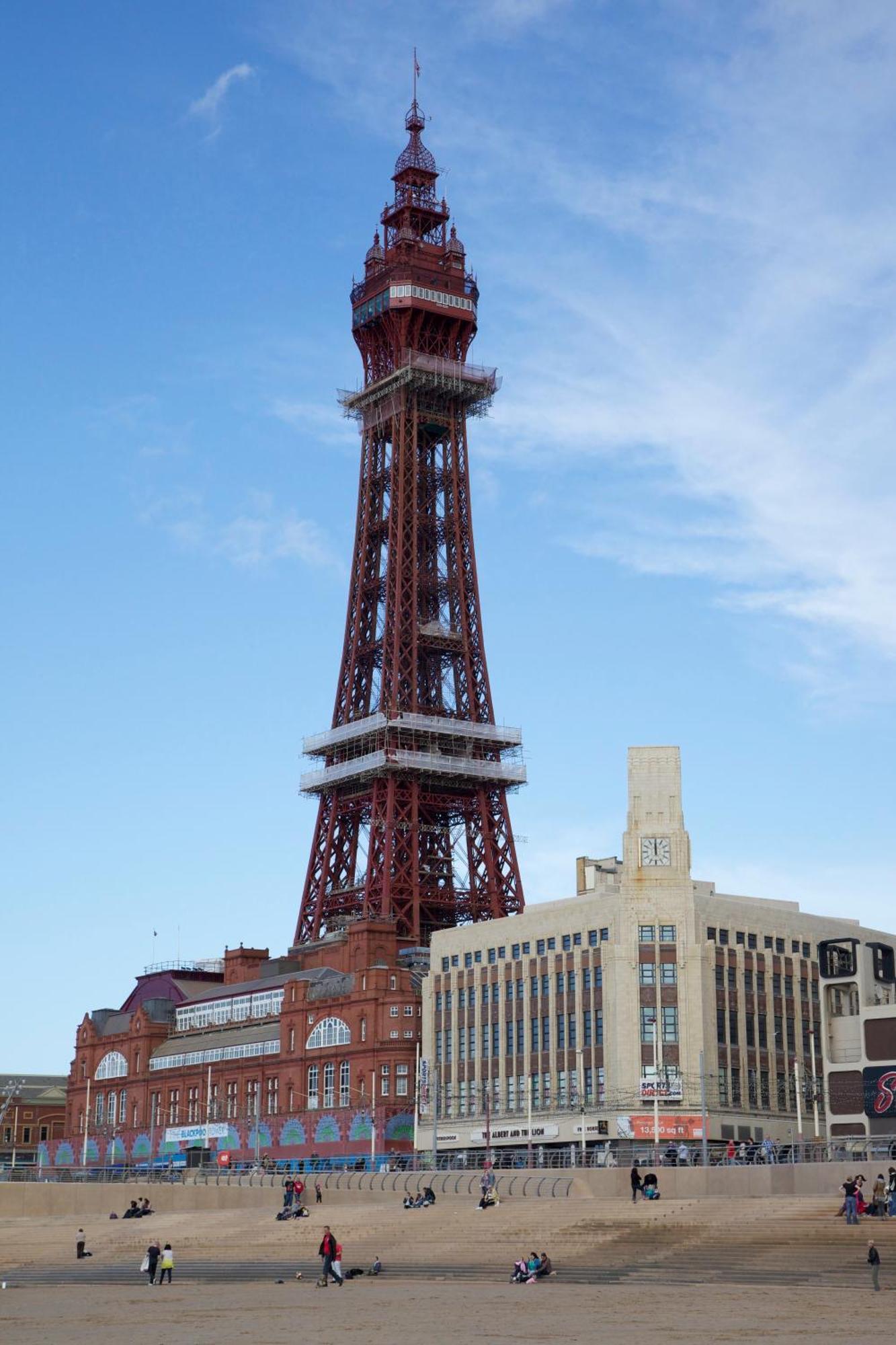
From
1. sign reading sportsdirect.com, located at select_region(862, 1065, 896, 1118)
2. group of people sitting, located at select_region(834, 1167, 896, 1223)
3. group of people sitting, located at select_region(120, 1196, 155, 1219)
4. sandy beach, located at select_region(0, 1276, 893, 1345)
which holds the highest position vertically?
sign reading sportsdirect.com, located at select_region(862, 1065, 896, 1118)

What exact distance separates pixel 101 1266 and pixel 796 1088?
133 ft

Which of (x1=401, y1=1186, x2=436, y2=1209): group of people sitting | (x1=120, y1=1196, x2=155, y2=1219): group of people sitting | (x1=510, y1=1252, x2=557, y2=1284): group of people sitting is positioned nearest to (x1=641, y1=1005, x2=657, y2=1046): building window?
(x1=401, y1=1186, x2=436, y2=1209): group of people sitting

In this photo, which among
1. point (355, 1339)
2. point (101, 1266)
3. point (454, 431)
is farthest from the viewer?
point (454, 431)

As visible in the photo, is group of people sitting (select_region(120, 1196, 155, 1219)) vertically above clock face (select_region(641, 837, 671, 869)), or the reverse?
clock face (select_region(641, 837, 671, 869))

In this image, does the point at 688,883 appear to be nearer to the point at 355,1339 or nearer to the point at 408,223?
the point at 355,1339

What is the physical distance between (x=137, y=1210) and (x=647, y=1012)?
1195 inches

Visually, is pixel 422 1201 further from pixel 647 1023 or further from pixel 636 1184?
pixel 647 1023

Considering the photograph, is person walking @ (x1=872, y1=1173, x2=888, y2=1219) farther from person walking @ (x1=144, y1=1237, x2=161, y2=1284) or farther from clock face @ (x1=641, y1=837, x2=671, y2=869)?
clock face @ (x1=641, y1=837, x2=671, y2=869)

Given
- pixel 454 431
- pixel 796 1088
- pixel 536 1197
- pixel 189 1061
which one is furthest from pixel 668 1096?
pixel 454 431

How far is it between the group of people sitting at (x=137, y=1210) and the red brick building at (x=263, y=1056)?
27.9 meters

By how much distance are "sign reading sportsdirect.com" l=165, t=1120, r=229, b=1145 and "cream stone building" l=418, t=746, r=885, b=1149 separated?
2343 centimetres

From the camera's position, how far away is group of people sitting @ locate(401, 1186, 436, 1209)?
→ 79750 mm

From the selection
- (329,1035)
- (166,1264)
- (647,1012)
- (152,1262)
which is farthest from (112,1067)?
(166,1264)

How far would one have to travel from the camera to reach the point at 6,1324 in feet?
178
